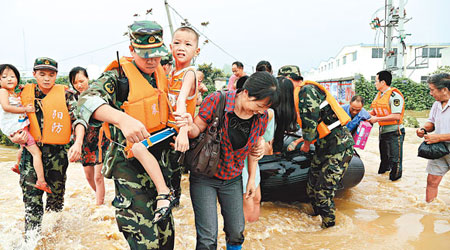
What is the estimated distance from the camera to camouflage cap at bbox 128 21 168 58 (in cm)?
196

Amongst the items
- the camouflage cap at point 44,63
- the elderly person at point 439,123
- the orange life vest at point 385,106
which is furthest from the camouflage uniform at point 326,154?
the camouflage cap at point 44,63

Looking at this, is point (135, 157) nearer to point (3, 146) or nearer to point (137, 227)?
point (137, 227)

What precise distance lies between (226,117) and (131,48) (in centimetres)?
83

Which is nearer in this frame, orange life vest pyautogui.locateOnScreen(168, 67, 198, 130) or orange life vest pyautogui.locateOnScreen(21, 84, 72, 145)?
orange life vest pyautogui.locateOnScreen(168, 67, 198, 130)

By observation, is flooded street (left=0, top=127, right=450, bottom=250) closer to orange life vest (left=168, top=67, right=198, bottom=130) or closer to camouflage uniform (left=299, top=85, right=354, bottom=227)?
camouflage uniform (left=299, top=85, right=354, bottom=227)

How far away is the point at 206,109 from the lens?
2.37 meters

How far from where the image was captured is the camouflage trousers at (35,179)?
3182mm

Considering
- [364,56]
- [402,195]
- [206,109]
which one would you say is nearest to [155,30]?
[206,109]

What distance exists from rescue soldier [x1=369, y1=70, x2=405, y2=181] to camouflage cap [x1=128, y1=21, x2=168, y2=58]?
4.64 meters

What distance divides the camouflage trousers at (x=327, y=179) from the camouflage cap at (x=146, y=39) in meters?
2.52

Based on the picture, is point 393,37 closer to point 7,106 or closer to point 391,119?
point 391,119

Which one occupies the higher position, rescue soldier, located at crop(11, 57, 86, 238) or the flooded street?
rescue soldier, located at crop(11, 57, 86, 238)

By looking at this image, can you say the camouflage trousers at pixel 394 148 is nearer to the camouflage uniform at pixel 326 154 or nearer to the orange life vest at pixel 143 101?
the camouflage uniform at pixel 326 154

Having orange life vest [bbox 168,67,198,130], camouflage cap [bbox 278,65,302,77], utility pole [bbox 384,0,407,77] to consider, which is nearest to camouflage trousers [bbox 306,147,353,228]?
camouflage cap [bbox 278,65,302,77]
